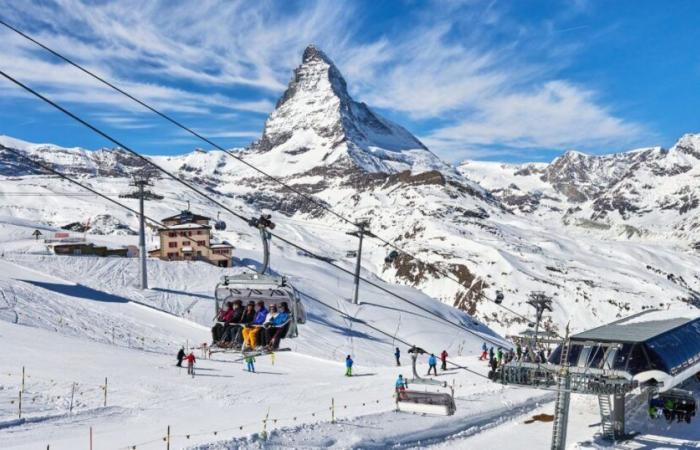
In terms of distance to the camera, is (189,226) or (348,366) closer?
(348,366)

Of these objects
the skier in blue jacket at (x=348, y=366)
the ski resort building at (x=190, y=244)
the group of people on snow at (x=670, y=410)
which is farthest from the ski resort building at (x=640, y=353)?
the ski resort building at (x=190, y=244)

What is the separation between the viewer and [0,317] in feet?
116

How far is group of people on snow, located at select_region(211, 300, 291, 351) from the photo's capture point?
17641 mm

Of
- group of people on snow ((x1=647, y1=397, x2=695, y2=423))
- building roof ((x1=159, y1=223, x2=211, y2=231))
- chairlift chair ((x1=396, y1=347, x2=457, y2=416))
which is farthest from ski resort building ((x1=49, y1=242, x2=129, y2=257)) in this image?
group of people on snow ((x1=647, y1=397, x2=695, y2=423))

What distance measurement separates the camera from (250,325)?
59.5ft

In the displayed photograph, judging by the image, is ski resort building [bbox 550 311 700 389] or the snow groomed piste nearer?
the snow groomed piste

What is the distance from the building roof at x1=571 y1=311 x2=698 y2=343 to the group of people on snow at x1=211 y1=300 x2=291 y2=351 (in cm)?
1362

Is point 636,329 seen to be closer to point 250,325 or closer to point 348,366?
point 348,366

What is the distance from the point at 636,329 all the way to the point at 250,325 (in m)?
18.9

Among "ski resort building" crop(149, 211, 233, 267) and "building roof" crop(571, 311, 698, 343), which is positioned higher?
"ski resort building" crop(149, 211, 233, 267)

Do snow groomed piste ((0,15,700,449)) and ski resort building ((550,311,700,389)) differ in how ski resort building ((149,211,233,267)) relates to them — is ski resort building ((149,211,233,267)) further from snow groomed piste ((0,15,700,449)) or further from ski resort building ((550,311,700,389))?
ski resort building ((550,311,700,389))

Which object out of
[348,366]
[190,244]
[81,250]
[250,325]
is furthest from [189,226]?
[250,325]

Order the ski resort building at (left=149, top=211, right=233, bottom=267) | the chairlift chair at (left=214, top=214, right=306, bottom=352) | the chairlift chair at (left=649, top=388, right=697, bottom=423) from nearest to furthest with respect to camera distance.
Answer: the chairlift chair at (left=214, top=214, right=306, bottom=352), the chairlift chair at (left=649, top=388, right=697, bottom=423), the ski resort building at (left=149, top=211, right=233, bottom=267)

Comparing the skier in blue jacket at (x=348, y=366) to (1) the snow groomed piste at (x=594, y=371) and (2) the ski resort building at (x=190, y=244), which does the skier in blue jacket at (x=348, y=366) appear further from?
(2) the ski resort building at (x=190, y=244)
